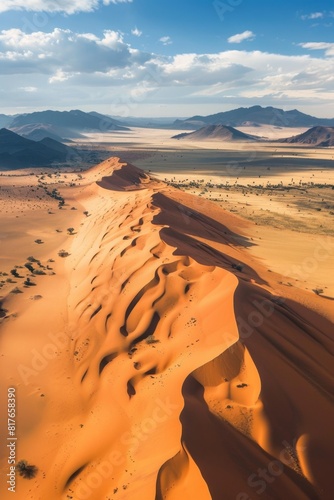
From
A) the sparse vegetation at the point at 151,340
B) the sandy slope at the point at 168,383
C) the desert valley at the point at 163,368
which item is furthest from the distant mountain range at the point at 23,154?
the sparse vegetation at the point at 151,340

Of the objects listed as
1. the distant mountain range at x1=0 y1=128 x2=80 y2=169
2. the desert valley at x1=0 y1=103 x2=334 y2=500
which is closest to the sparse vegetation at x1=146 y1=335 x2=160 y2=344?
the desert valley at x1=0 y1=103 x2=334 y2=500

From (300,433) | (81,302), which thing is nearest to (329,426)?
(300,433)

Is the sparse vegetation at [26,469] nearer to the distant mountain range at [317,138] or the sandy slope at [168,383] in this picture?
the sandy slope at [168,383]

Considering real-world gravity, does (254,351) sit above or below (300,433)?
above

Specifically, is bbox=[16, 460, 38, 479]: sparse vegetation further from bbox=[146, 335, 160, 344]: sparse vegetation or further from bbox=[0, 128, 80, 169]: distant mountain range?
bbox=[0, 128, 80, 169]: distant mountain range

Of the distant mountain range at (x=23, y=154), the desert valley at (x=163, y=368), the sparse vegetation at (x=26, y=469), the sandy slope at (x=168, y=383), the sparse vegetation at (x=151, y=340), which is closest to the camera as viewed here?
the sandy slope at (x=168, y=383)

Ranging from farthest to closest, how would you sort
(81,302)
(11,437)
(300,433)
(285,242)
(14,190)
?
1. (14,190)
2. (285,242)
3. (81,302)
4. (11,437)
5. (300,433)

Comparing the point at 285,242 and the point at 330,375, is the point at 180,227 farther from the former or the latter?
the point at 330,375

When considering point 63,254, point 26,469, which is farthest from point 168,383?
point 63,254
